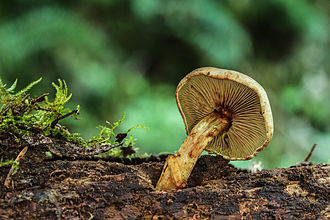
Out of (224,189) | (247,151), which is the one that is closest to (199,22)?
(247,151)

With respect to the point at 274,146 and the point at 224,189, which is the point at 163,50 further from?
the point at 224,189

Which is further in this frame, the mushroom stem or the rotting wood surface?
the mushroom stem

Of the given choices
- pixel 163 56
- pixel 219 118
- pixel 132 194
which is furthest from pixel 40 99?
pixel 163 56

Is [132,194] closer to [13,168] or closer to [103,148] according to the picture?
[103,148]

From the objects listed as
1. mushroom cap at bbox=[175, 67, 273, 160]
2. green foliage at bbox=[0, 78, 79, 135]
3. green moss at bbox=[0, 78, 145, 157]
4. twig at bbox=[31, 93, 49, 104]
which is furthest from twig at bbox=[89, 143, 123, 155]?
mushroom cap at bbox=[175, 67, 273, 160]

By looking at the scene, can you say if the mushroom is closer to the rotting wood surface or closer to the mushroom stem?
the mushroom stem
